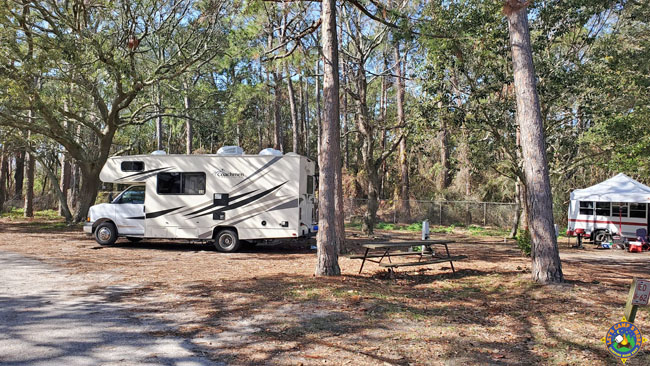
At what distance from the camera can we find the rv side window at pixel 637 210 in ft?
61.9

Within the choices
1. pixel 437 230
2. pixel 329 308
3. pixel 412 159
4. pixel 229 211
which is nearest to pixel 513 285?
pixel 329 308

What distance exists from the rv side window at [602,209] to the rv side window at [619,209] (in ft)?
0.69

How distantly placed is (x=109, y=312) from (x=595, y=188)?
64.9 feet

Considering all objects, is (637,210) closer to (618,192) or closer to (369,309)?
(618,192)

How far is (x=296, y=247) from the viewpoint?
1507 cm

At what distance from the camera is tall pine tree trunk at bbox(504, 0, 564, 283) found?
7.94 meters

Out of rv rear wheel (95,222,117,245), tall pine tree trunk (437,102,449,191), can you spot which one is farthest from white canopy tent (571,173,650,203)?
rv rear wheel (95,222,117,245)

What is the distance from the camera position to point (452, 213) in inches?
1128

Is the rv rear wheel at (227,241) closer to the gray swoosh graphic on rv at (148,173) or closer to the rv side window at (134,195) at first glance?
the gray swoosh graphic on rv at (148,173)

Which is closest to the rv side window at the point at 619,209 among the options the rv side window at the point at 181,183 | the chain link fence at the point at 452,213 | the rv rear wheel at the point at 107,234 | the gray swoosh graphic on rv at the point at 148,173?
the chain link fence at the point at 452,213

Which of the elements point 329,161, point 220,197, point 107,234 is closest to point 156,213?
point 107,234

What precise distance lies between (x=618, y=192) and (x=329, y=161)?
15.4 meters

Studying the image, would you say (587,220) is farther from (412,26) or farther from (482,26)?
(412,26)

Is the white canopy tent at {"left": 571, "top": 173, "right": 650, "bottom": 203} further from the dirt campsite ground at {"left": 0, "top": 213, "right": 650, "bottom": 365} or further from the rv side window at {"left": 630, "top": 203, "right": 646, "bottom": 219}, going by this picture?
the dirt campsite ground at {"left": 0, "top": 213, "right": 650, "bottom": 365}
